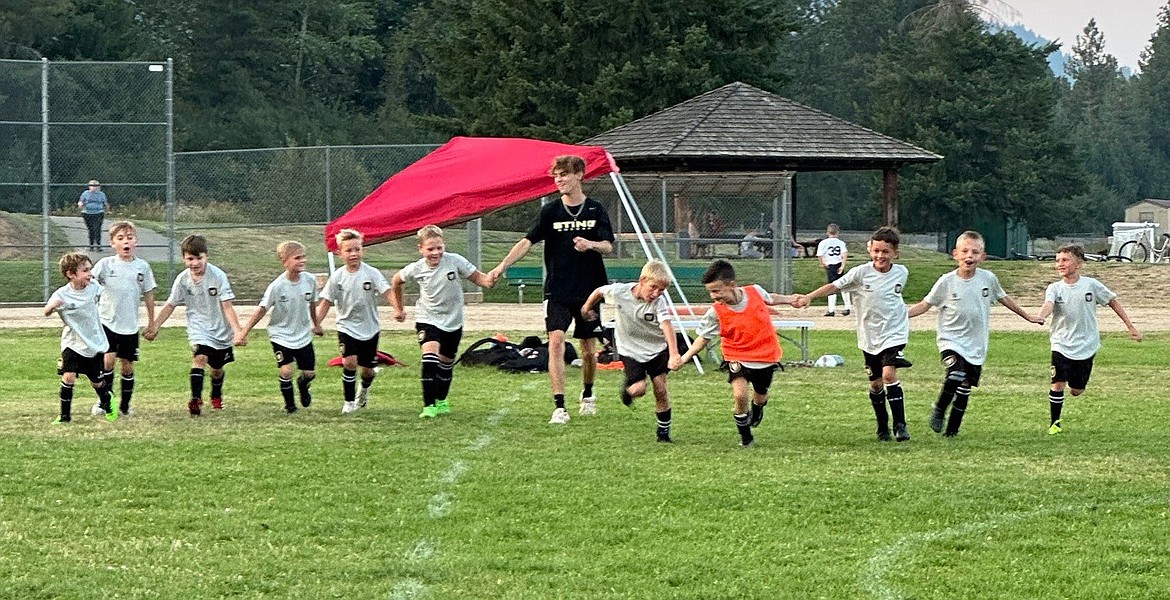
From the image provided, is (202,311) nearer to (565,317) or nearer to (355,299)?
(355,299)

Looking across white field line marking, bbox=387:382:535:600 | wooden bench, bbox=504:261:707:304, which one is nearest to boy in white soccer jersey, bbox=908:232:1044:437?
white field line marking, bbox=387:382:535:600

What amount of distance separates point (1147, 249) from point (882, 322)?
33.3m

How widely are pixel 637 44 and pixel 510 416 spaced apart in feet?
126

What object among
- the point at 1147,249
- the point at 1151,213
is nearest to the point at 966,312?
the point at 1147,249

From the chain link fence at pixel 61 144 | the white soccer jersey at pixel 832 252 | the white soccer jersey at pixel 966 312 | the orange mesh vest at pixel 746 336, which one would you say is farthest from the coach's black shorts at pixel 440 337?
the white soccer jersey at pixel 832 252

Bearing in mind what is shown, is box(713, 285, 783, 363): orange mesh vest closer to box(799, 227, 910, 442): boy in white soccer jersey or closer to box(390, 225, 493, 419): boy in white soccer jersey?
box(799, 227, 910, 442): boy in white soccer jersey

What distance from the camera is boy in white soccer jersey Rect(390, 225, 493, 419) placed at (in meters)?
12.7

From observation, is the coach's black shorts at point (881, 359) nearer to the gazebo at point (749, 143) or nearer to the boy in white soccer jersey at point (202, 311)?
the boy in white soccer jersey at point (202, 311)

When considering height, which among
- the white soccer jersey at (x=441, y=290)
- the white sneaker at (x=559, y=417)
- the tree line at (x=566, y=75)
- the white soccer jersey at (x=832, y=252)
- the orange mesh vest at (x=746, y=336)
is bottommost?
the white sneaker at (x=559, y=417)

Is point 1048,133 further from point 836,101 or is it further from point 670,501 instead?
point 670,501

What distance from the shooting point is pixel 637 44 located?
50.3 meters

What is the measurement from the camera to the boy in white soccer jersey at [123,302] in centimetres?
1284

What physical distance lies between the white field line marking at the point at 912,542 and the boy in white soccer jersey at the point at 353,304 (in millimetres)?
5981

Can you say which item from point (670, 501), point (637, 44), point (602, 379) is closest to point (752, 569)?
point (670, 501)
